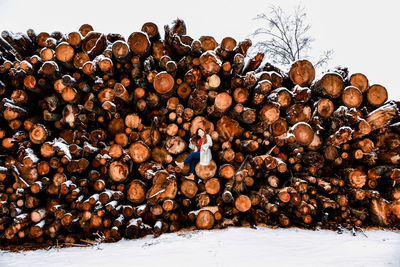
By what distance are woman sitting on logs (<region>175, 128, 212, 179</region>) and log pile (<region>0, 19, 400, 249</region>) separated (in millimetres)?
142

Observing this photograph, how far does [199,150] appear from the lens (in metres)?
3.11

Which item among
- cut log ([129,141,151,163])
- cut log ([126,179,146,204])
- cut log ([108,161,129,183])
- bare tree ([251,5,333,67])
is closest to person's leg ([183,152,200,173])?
A: cut log ([129,141,151,163])

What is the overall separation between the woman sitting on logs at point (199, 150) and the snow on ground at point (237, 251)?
96 centimetres

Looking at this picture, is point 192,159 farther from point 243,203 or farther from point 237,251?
point 237,251

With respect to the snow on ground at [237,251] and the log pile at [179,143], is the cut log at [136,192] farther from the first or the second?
the snow on ground at [237,251]

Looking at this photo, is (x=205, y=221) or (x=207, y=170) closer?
(x=205, y=221)

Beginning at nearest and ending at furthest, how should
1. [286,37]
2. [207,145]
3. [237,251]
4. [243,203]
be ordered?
1. [237,251]
2. [243,203]
3. [207,145]
4. [286,37]

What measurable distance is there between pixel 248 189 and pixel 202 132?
3.92 feet

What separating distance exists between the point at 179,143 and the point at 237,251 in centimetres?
169

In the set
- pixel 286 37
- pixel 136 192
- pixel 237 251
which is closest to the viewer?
pixel 237 251

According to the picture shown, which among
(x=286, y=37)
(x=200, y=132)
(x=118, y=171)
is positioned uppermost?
(x=286, y=37)

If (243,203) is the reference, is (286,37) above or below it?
above

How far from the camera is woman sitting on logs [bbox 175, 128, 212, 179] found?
117 inches

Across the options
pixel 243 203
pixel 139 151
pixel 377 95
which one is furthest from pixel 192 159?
pixel 377 95
